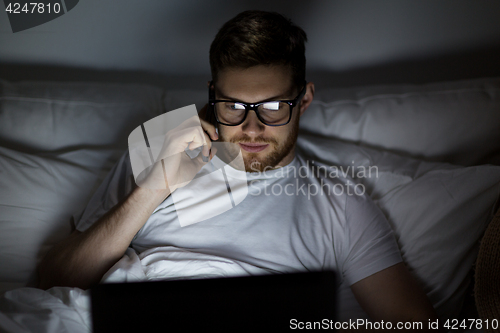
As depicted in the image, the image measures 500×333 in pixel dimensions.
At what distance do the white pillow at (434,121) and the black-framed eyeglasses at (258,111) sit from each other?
0.35 m

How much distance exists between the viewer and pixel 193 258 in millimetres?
960

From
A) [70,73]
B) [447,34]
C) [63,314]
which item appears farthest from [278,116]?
[70,73]

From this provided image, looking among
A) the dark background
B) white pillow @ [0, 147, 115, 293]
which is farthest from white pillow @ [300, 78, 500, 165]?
white pillow @ [0, 147, 115, 293]

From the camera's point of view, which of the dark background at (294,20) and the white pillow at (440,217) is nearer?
the white pillow at (440,217)

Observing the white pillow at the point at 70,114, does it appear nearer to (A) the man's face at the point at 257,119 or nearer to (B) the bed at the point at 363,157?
(B) the bed at the point at 363,157

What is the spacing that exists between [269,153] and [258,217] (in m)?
0.22

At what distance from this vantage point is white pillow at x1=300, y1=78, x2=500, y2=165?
1193 millimetres

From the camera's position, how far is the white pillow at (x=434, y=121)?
1.19m

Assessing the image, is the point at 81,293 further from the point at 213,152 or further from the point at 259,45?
the point at 259,45

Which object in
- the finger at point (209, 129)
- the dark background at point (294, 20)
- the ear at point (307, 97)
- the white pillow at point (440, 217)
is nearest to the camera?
the white pillow at point (440, 217)

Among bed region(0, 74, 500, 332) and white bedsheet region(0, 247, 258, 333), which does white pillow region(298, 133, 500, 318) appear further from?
white bedsheet region(0, 247, 258, 333)

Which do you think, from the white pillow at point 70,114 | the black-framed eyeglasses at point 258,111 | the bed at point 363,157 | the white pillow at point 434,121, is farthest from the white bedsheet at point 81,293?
the white pillow at point 434,121

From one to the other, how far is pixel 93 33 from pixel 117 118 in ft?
1.45

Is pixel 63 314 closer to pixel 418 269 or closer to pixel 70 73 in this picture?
pixel 418 269
